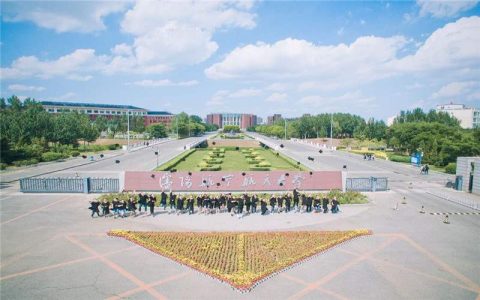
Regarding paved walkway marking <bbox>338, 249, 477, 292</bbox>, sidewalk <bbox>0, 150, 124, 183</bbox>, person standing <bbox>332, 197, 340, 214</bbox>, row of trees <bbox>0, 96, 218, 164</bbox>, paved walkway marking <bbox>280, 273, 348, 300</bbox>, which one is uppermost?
row of trees <bbox>0, 96, 218, 164</bbox>

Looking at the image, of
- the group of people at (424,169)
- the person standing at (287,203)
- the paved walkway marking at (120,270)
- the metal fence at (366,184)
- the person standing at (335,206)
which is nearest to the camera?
the paved walkway marking at (120,270)

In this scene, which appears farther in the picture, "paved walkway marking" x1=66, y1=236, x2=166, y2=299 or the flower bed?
the flower bed

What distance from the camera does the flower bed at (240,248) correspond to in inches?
437

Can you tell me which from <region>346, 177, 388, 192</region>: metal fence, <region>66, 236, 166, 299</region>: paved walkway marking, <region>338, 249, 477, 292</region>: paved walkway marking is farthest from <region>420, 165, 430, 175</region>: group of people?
<region>66, 236, 166, 299</region>: paved walkway marking

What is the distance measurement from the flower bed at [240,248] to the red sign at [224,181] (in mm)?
8276

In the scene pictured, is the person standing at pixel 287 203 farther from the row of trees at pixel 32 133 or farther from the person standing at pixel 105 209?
the row of trees at pixel 32 133

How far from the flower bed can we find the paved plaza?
37 centimetres

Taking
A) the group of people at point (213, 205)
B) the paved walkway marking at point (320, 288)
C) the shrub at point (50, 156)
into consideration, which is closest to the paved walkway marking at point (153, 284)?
the paved walkway marking at point (320, 288)

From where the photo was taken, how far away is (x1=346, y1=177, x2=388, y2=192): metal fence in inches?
962

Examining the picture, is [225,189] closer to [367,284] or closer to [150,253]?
[150,253]

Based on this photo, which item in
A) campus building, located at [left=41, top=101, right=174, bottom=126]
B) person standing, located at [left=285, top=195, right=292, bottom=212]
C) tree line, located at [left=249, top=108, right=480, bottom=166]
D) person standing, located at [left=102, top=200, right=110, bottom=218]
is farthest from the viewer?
campus building, located at [left=41, top=101, right=174, bottom=126]

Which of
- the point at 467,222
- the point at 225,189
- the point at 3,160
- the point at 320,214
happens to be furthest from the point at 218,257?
the point at 3,160

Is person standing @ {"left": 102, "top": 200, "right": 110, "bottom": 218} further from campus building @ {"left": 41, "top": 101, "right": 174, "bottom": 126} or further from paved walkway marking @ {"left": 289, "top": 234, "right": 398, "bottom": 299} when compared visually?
campus building @ {"left": 41, "top": 101, "right": 174, "bottom": 126}

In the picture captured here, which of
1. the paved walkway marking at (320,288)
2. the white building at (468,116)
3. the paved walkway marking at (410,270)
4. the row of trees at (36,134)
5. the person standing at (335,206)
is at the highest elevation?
the white building at (468,116)
